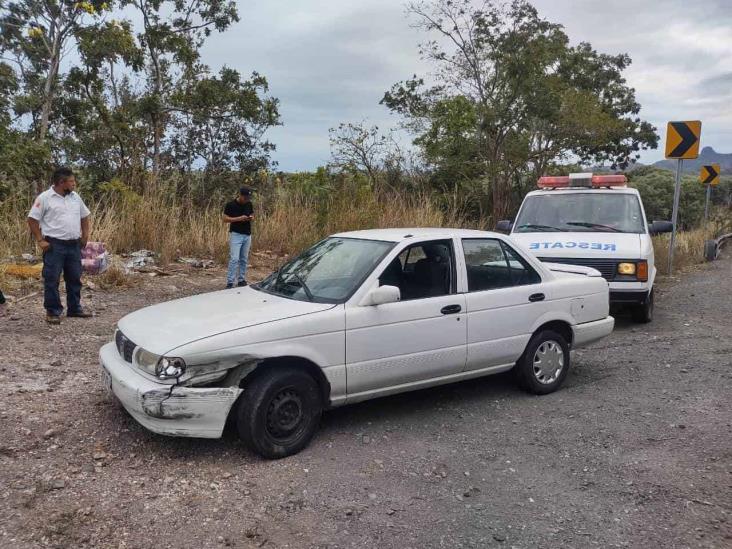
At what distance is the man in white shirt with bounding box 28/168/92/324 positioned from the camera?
6844 mm

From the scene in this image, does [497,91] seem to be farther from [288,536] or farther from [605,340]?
[288,536]

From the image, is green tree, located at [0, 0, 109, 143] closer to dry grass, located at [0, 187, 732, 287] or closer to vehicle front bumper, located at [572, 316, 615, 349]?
dry grass, located at [0, 187, 732, 287]

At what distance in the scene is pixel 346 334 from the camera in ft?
14.2

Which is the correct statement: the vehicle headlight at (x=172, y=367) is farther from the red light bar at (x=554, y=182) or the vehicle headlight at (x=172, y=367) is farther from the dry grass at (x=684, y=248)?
the dry grass at (x=684, y=248)

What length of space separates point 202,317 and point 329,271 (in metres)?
1.09

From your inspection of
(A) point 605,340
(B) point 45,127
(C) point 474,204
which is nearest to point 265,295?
(A) point 605,340

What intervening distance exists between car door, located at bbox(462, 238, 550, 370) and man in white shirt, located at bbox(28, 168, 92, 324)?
14.8 ft

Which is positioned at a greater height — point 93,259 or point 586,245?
point 586,245

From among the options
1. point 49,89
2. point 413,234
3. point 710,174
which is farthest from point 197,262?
point 710,174

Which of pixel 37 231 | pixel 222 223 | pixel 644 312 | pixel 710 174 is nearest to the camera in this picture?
pixel 37 231

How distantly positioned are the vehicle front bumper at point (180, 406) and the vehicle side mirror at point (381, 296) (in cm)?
111

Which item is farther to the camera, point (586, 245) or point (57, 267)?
point (586, 245)

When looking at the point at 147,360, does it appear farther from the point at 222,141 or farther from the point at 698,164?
the point at 698,164

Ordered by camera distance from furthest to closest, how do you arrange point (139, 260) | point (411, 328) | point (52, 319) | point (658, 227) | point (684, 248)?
point (684, 248) → point (139, 260) → point (658, 227) → point (52, 319) → point (411, 328)
